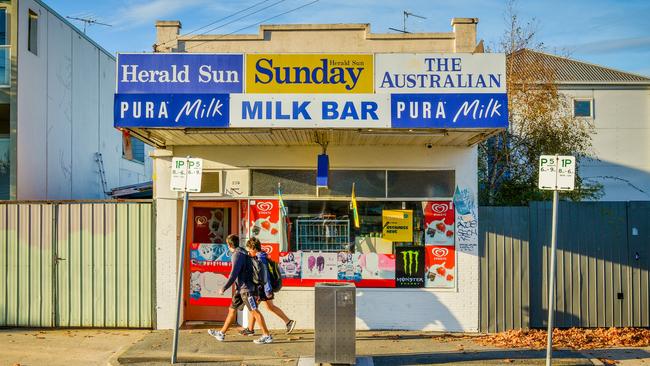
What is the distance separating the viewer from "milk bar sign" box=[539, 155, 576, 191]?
8.14 metres

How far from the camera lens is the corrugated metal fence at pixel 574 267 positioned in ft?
35.2

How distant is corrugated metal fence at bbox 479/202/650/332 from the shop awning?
1.87 metres

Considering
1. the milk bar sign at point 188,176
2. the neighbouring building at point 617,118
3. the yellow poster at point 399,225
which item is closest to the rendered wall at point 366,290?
the yellow poster at point 399,225

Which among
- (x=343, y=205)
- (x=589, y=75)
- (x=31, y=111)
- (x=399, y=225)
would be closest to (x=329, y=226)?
(x=343, y=205)

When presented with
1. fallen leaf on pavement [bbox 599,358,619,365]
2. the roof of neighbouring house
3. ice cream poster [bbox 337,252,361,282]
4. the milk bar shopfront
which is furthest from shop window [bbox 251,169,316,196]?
the roof of neighbouring house

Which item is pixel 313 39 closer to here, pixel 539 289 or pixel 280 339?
pixel 280 339

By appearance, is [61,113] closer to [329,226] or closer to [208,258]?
[208,258]

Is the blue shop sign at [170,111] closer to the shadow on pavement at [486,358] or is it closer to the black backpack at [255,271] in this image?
the black backpack at [255,271]

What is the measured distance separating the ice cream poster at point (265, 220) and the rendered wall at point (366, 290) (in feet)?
2.33

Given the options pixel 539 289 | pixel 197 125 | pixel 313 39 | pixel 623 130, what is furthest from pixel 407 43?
pixel 623 130

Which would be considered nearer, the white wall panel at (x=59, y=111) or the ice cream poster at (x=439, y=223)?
the ice cream poster at (x=439, y=223)

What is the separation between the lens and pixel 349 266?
1107 cm

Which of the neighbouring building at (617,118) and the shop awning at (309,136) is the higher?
the neighbouring building at (617,118)

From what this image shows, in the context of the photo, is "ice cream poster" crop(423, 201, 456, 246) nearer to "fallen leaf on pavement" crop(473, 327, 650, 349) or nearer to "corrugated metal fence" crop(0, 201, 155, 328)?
"fallen leaf on pavement" crop(473, 327, 650, 349)
